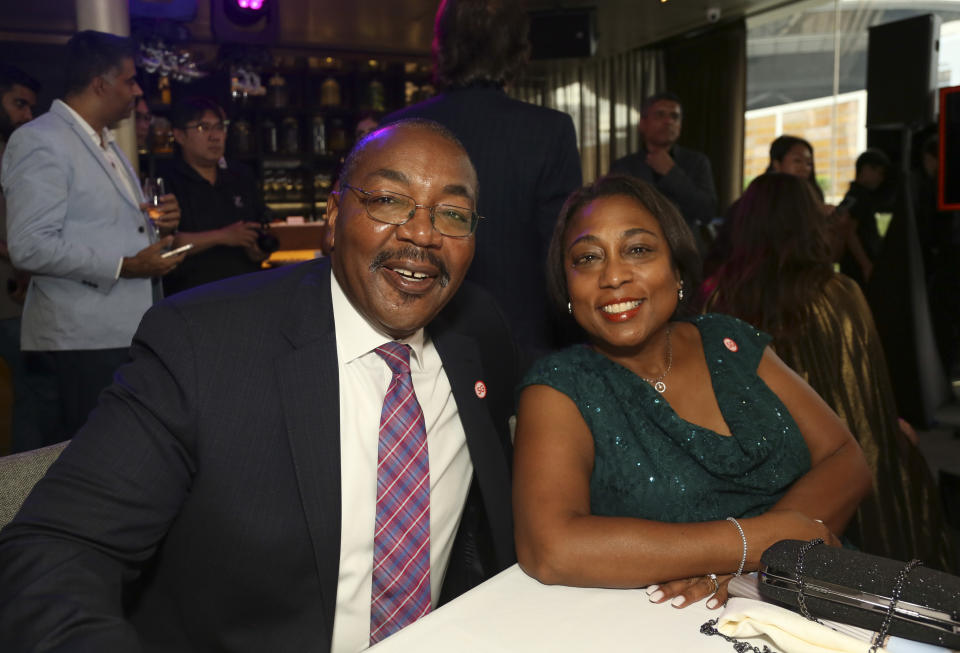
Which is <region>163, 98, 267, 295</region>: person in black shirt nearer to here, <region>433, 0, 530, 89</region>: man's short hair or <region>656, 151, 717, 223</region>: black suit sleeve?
<region>433, 0, 530, 89</region>: man's short hair

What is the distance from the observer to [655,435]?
1497 millimetres

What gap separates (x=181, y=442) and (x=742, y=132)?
8284 mm

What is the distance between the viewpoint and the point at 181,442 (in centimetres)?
116

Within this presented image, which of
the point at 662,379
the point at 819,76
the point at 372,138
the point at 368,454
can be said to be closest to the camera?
the point at 368,454

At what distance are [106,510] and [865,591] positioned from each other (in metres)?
1.01

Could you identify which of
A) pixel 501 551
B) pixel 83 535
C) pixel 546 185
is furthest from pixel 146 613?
pixel 546 185

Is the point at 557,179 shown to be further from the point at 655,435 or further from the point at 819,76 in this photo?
the point at 819,76

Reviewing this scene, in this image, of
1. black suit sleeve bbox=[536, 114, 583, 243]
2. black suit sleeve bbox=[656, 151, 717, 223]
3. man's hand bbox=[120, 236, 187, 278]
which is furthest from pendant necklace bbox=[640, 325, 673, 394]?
black suit sleeve bbox=[656, 151, 717, 223]

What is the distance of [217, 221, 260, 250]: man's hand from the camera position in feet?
10.9

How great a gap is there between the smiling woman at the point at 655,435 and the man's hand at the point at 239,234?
6.57ft

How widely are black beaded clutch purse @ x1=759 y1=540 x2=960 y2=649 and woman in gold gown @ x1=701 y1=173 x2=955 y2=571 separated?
1399mm

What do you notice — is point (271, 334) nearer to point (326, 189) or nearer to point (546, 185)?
point (546, 185)

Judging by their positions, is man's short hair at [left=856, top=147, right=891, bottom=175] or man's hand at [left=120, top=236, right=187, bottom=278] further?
man's short hair at [left=856, top=147, right=891, bottom=175]

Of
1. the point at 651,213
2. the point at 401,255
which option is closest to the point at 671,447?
the point at 651,213
